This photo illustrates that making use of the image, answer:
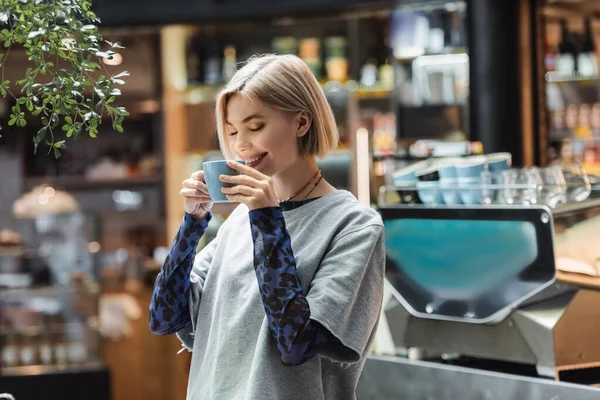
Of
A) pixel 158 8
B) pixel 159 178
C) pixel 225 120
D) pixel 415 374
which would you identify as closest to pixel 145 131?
pixel 159 178

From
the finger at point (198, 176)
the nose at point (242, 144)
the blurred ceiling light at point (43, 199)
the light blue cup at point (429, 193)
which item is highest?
the nose at point (242, 144)

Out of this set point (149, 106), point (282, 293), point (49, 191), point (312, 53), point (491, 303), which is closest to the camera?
point (282, 293)

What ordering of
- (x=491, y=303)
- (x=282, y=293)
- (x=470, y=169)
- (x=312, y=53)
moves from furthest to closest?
(x=312, y=53) < (x=470, y=169) < (x=491, y=303) < (x=282, y=293)

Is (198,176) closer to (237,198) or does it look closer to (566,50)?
(237,198)

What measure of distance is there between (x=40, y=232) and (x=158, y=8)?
1.49 metres

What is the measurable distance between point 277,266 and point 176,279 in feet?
0.81

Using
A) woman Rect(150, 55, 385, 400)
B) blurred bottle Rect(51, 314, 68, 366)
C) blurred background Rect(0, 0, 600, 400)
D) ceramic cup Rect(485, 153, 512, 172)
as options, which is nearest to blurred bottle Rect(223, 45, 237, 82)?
blurred background Rect(0, 0, 600, 400)

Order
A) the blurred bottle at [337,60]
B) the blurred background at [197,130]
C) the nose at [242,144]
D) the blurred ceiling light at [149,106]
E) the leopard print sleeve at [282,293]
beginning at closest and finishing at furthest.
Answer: the leopard print sleeve at [282,293], the nose at [242,144], the blurred background at [197,130], the blurred bottle at [337,60], the blurred ceiling light at [149,106]

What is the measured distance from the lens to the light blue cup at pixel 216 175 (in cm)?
134

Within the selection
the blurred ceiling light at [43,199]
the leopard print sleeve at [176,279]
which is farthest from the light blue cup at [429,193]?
the blurred ceiling light at [43,199]

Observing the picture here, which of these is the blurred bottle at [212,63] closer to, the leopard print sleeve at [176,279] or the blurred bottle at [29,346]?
the blurred bottle at [29,346]

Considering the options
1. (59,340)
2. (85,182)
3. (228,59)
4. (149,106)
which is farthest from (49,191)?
(228,59)

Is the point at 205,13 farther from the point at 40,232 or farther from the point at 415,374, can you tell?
the point at 415,374

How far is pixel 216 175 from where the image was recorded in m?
1.35
